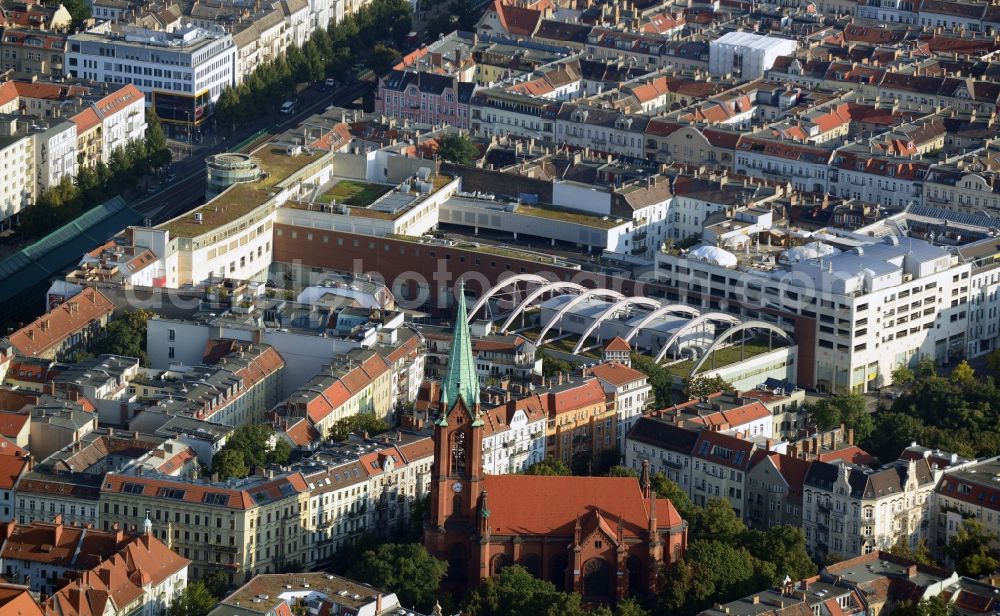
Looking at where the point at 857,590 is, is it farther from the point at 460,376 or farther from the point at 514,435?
the point at 514,435

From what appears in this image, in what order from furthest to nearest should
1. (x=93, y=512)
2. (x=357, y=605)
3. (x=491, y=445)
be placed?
(x=491, y=445) → (x=93, y=512) → (x=357, y=605)

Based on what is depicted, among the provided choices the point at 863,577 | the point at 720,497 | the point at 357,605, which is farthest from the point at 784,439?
the point at 357,605

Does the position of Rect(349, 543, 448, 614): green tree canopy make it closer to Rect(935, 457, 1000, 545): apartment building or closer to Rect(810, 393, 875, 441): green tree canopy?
Rect(935, 457, 1000, 545): apartment building

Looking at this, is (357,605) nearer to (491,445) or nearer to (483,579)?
(483,579)

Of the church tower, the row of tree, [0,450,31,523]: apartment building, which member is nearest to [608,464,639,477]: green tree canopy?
the church tower

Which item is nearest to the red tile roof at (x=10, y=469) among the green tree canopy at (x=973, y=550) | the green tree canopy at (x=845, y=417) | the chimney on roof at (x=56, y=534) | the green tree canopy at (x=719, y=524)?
the chimney on roof at (x=56, y=534)

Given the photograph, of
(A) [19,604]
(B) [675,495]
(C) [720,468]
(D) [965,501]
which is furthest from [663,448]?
(A) [19,604]
